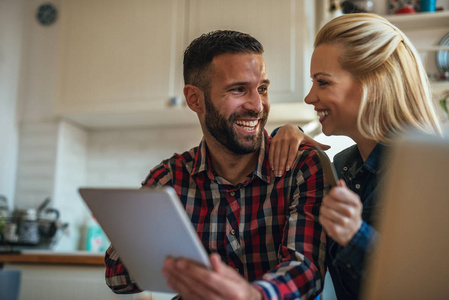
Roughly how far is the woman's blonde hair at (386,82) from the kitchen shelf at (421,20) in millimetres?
1304

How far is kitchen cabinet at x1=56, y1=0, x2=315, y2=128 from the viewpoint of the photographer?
8.54 ft

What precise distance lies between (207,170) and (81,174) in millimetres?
1995

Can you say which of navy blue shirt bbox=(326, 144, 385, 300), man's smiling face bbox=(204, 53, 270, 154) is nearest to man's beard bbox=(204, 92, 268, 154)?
man's smiling face bbox=(204, 53, 270, 154)

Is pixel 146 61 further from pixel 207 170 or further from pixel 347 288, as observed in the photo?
pixel 347 288

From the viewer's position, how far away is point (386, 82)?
1.28 m

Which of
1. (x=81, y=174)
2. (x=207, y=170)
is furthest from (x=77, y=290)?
(x=207, y=170)

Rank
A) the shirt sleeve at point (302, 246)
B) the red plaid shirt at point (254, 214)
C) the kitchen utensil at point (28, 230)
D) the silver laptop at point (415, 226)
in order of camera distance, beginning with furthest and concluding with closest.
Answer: the kitchen utensil at point (28, 230), the red plaid shirt at point (254, 214), the shirt sleeve at point (302, 246), the silver laptop at point (415, 226)

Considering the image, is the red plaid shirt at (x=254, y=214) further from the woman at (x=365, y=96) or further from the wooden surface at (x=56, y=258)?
the wooden surface at (x=56, y=258)

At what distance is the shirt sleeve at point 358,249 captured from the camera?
930 millimetres

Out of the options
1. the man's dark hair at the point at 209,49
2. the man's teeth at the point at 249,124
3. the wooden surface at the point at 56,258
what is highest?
the man's dark hair at the point at 209,49

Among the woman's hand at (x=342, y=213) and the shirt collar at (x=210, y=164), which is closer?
the woman's hand at (x=342, y=213)

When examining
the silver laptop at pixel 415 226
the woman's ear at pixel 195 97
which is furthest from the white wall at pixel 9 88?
the silver laptop at pixel 415 226

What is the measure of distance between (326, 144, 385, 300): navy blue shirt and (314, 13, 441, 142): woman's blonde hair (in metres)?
0.08

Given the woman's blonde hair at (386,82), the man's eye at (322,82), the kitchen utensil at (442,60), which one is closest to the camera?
the woman's blonde hair at (386,82)
